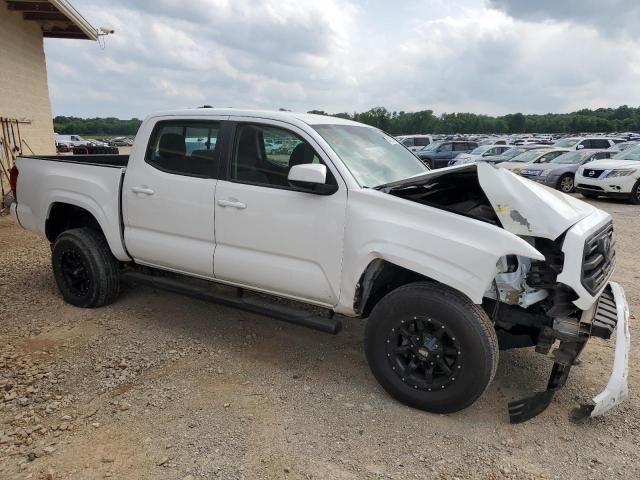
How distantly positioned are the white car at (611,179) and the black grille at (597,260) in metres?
11.0

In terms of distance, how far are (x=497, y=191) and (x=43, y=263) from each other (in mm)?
5963

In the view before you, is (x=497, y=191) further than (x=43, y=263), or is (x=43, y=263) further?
(x=43, y=263)

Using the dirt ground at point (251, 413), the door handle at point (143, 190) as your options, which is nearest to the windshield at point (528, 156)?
the dirt ground at point (251, 413)

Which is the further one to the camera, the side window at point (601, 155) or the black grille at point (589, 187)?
the side window at point (601, 155)

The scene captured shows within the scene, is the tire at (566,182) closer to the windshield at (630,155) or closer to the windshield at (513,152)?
the windshield at (630,155)

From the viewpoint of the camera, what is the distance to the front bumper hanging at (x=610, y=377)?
117 inches

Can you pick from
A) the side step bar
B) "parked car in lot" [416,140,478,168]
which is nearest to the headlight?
"parked car in lot" [416,140,478,168]

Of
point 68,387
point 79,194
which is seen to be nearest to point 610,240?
point 68,387

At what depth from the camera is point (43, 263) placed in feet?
21.6

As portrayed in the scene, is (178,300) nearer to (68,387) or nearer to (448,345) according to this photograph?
(68,387)

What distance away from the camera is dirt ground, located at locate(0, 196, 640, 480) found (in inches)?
108

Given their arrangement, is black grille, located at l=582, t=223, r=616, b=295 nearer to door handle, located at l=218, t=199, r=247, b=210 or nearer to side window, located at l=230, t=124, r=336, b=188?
side window, located at l=230, t=124, r=336, b=188

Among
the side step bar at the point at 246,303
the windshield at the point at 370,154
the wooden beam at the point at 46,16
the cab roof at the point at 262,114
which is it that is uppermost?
the wooden beam at the point at 46,16

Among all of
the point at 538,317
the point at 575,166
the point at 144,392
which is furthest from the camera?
the point at 575,166
